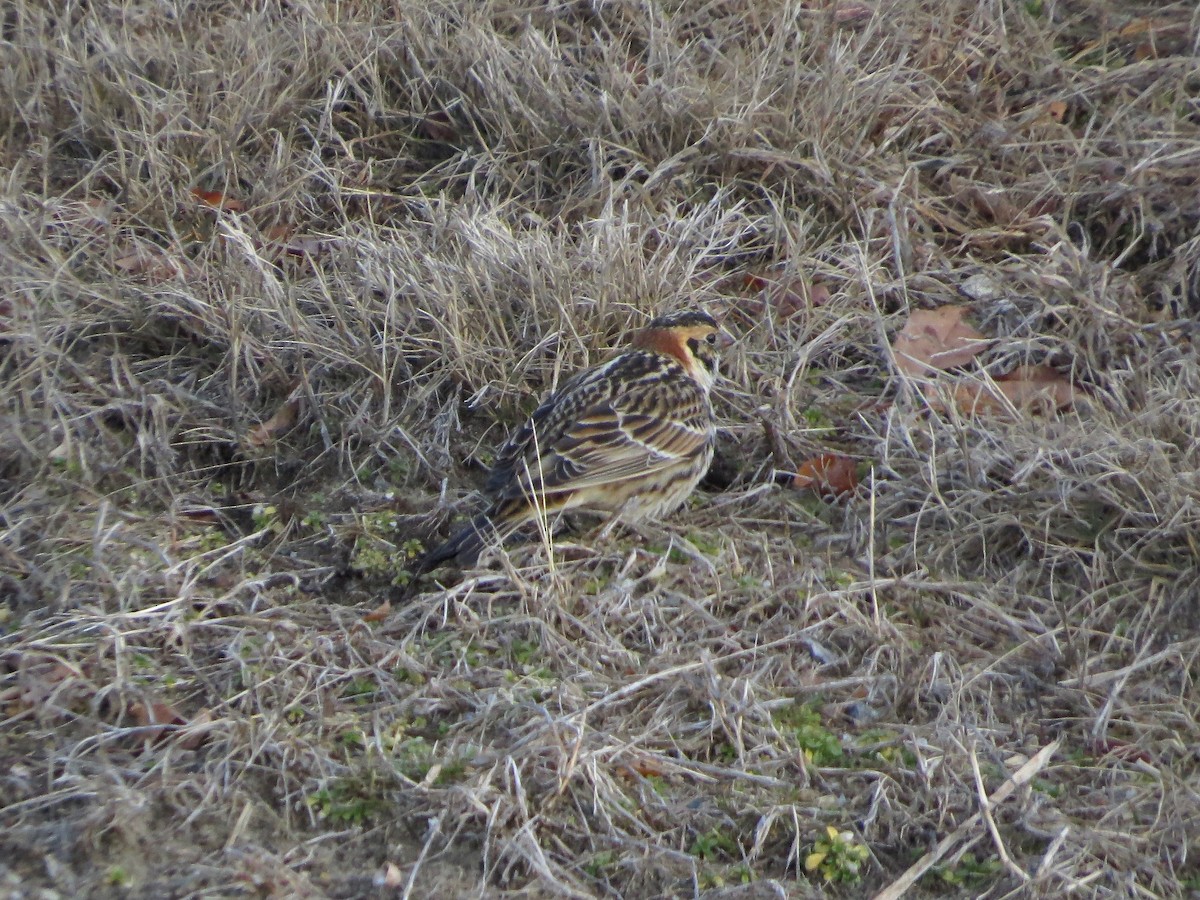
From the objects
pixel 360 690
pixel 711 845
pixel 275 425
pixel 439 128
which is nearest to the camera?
pixel 711 845

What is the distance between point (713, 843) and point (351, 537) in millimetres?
1792

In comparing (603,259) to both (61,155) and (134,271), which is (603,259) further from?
(61,155)

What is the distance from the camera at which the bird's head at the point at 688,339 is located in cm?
555

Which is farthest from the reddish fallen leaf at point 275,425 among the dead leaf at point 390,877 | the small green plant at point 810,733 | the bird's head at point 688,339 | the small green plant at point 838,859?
the small green plant at point 838,859

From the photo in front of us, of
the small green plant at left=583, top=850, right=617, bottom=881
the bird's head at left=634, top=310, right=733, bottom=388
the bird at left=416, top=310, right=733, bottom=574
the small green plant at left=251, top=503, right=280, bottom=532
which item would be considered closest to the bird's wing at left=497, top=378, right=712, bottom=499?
the bird at left=416, top=310, right=733, bottom=574

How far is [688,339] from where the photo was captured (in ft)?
18.4

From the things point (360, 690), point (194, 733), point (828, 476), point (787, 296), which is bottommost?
point (828, 476)

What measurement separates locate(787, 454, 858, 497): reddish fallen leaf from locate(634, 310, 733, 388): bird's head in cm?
54

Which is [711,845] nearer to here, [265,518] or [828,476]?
[828,476]

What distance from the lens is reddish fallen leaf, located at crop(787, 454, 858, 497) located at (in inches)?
211

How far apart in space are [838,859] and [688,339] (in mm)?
2275

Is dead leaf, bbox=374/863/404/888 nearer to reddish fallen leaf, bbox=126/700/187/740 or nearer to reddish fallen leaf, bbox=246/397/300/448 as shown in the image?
reddish fallen leaf, bbox=126/700/187/740

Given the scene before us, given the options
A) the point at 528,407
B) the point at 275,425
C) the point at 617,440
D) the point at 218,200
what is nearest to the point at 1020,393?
the point at 617,440

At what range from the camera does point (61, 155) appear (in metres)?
6.66
